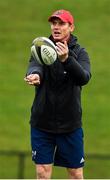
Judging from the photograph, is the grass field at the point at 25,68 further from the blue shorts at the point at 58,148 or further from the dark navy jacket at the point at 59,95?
the dark navy jacket at the point at 59,95

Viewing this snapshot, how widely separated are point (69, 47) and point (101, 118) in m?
10.2

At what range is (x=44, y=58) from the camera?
894 centimetres

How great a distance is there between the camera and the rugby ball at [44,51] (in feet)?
29.1

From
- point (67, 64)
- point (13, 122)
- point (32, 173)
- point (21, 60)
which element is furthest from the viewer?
point (21, 60)

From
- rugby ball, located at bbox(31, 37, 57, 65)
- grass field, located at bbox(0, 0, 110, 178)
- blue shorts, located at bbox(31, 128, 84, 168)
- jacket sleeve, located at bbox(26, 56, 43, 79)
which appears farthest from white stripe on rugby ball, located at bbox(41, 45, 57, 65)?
grass field, located at bbox(0, 0, 110, 178)

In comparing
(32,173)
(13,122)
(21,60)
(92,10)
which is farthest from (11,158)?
(92,10)

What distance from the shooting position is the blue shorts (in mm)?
9336

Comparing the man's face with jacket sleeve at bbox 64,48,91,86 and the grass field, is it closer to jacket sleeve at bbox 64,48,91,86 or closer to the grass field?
jacket sleeve at bbox 64,48,91,86

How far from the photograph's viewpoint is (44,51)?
8938mm

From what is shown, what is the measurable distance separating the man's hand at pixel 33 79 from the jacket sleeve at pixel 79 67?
327 mm

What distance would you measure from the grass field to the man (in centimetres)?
617

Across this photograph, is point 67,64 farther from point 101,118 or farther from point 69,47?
point 101,118

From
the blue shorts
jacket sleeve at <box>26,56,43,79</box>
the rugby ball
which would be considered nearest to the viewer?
the rugby ball

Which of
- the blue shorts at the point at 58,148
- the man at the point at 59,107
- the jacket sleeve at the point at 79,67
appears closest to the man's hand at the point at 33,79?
the man at the point at 59,107
